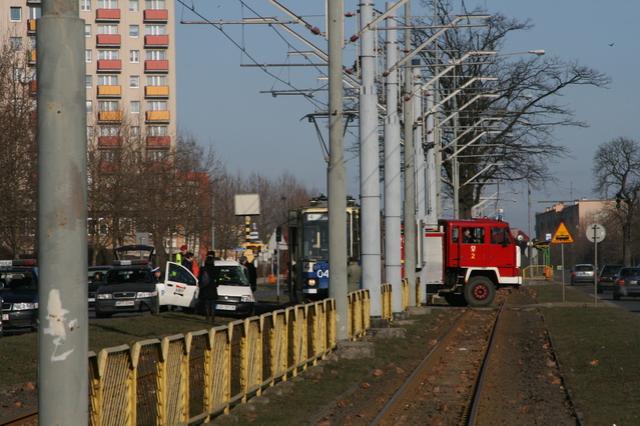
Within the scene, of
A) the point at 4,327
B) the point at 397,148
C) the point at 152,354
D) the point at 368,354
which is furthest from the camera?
the point at 397,148

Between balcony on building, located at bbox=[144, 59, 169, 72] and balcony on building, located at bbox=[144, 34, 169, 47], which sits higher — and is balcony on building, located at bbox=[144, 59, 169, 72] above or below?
below

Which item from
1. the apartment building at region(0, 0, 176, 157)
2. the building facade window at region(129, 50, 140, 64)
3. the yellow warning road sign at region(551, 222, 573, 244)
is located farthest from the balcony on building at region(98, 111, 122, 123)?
the building facade window at region(129, 50, 140, 64)

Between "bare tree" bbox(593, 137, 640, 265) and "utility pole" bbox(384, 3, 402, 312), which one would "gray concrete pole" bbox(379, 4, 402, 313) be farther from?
"bare tree" bbox(593, 137, 640, 265)

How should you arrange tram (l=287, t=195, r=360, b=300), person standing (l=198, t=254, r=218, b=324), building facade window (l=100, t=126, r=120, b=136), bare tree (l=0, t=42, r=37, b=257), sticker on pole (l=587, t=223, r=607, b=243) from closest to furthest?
person standing (l=198, t=254, r=218, b=324)
tram (l=287, t=195, r=360, b=300)
bare tree (l=0, t=42, r=37, b=257)
sticker on pole (l=587, t=223, r=607, b=243)
building facade window (l=100, t=126, r=120, b=136)

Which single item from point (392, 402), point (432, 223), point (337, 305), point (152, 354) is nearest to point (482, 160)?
point (432, 223)

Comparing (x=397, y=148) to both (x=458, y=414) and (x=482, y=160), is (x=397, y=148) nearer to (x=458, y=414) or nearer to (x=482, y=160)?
(x=458, y=414)

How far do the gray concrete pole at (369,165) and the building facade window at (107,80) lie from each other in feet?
295

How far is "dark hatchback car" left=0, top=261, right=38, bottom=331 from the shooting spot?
100.0 feet

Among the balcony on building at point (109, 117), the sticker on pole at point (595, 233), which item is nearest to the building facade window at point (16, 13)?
the balcony on building at point (109, 117)

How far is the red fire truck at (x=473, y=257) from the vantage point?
46.3 m

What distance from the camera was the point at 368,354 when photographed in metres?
23.1

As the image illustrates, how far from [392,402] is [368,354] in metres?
6.20

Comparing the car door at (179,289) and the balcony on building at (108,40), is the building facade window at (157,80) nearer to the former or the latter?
the balcony on building at (108,40)

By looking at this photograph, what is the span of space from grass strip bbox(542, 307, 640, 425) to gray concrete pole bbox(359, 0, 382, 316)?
4259 millimetres
